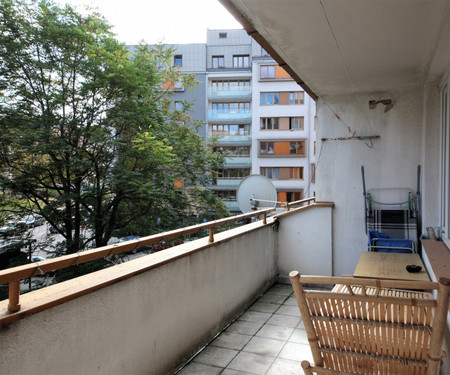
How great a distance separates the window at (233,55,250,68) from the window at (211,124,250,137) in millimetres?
5084

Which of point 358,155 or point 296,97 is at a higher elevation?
point 296,97

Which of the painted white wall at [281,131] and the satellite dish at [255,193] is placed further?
the painted white wall at [281,131]

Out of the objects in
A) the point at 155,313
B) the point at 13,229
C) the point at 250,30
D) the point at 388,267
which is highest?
the point at 250,30

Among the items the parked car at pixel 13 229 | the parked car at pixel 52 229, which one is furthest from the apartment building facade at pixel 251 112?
the parked car at pixel 13 229

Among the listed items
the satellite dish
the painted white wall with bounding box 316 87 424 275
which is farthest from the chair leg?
the satellite dish

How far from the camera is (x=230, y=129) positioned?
93.9ft

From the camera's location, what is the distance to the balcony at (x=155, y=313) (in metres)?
1.42

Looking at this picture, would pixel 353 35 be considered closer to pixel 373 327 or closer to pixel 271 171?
pixel 373 327

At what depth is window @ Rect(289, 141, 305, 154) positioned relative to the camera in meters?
26.9

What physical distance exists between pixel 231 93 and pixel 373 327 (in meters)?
28.2

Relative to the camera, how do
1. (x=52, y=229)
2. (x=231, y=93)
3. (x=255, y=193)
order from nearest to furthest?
(x=255, y=193) < (x=52, y=229) < (x=231, y=93)

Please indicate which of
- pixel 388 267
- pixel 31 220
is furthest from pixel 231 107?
pixel 388 267

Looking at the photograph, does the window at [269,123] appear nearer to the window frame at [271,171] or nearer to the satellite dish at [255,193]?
the window frame at [271,171]

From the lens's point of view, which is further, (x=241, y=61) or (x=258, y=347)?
(x=241, y=61)
